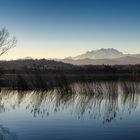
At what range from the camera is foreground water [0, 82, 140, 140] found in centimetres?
1232

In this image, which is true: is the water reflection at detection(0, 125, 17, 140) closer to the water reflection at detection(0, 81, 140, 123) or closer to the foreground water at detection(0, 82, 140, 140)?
the foreground water at detection(0, 82, 140, 140)

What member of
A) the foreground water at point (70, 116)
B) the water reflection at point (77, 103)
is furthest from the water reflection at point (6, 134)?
the water reflection at point (77, 103)

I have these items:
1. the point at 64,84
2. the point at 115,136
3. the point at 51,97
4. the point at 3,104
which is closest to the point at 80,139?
the point at 115,136

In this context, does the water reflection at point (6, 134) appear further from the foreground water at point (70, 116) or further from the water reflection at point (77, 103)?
the water reflection at point (77, 103)

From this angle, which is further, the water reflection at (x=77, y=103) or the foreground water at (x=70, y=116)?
the water reflection at (x=77, y=103)

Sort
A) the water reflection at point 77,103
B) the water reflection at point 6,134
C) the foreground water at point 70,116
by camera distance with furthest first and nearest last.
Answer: the water reflection at point 77,103 < the foreground water at point 70,116 < the water reflection at point 6,134

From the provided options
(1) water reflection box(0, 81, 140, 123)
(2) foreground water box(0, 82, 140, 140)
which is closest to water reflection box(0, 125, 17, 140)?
(2) foreground water box(0, 82, 140, 140)

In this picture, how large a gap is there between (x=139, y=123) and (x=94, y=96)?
7.81 m

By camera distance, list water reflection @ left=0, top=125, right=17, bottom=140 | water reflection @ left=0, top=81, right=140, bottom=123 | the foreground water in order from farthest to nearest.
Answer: water reflection @ left=0, top=81, right=140, bottom=123
the foreground water
water reflection @ left=0, top=125, right=17, bottom=140

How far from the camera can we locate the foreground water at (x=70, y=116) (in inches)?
485

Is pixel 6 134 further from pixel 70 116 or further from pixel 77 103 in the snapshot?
pixel 77 103

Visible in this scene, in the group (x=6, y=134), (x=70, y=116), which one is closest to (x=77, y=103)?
(x=70, y=116)

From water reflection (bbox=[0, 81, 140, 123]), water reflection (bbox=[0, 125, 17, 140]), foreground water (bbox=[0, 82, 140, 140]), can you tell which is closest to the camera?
water reflection (bbox=[0, 125, 17, 140])

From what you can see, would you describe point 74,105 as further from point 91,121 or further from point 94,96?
point 91,121
